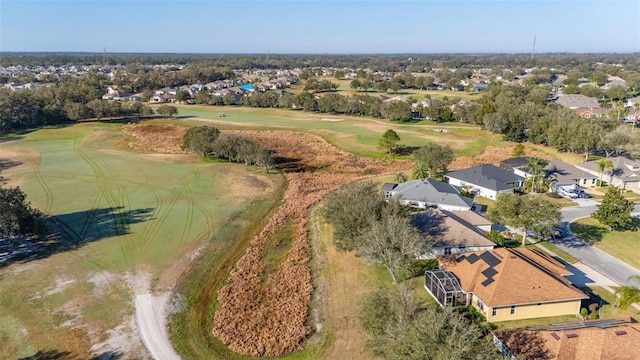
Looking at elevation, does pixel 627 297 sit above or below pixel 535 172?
below

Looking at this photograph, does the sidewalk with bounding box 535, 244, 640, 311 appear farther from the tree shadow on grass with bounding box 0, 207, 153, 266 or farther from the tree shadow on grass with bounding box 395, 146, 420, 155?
the tree shadow on grass with bounding box 395, 146, 420, 155

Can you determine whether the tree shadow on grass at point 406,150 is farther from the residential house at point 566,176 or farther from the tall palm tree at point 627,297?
the tall palm tree at point 627,297

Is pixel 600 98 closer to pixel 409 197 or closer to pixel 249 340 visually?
pixel 409 197

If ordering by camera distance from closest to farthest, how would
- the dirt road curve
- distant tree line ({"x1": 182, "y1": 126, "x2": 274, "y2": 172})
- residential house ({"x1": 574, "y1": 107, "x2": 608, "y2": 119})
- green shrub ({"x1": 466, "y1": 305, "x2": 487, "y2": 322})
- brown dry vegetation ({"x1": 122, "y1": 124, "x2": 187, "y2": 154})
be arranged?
the dirt road curve, green shrub ({"x1": 466, "y1": 305, "x2": 487, "y2": 322}), distant tree line ({"x1": 182, "y1": 126, "x2": 274, "y2": 172}), brown dry vegetation ({"x1": 122, "y1": 124, "x2": 187, "y2": 154}), residential house ({"x1": 574, "y1": 107, "x2": 608, "y2": 119})

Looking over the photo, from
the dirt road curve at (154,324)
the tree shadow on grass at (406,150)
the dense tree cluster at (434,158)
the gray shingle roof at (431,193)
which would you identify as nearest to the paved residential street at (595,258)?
the gray shingle roof at (431,193)

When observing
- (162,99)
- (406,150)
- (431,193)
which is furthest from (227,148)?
(162,99)

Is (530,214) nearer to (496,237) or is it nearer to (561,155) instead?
(496,237)

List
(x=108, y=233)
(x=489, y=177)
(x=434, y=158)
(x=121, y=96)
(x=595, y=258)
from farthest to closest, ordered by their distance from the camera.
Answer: (x=121, y=96), (x=434, y=158), (x=489, y=177), (x=108, y=233), (x=595, y=258)

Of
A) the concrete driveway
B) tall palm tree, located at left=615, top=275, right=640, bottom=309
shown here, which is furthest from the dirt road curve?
the concrete driveway
